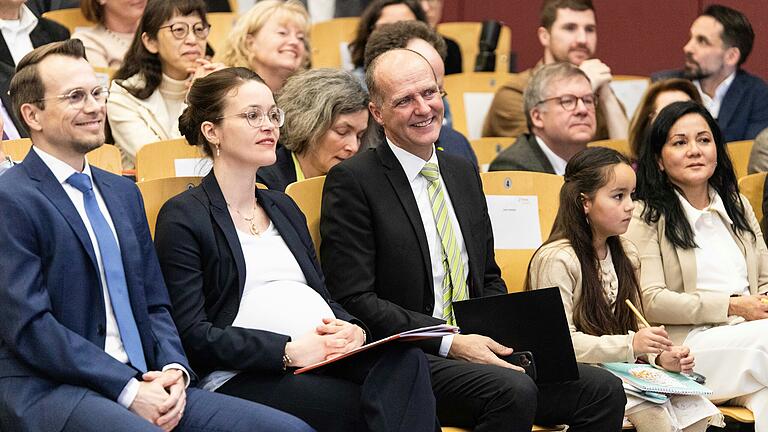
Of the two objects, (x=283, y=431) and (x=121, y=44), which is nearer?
(x=283, y=431)

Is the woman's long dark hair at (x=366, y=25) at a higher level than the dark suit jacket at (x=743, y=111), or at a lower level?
higher

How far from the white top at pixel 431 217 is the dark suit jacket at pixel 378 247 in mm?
24

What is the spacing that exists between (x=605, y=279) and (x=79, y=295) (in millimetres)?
1707

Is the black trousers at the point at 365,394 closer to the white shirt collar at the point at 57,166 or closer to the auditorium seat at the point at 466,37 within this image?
the white shirt collar at the point at 57,166

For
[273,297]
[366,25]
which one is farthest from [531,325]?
[366,25]

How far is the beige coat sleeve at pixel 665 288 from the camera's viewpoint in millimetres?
3916

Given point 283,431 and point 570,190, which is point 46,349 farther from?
point 570,190

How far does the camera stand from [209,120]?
325 cm


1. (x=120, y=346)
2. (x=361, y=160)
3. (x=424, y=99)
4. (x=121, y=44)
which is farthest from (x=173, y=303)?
(x=121, y=44)

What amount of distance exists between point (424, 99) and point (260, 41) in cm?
163

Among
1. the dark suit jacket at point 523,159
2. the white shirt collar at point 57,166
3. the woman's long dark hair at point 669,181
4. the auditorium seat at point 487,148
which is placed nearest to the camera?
the white shirt collar at point 57,166

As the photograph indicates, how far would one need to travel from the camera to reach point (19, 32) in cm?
466

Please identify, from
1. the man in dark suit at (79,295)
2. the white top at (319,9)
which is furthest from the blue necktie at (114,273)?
the white top at (319,9)

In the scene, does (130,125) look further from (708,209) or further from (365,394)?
(708,209)
